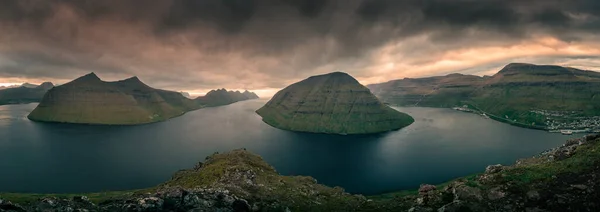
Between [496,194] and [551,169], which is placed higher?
[551,169]

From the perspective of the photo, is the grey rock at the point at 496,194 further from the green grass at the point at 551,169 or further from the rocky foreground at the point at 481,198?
the green grass at the point at 551,169

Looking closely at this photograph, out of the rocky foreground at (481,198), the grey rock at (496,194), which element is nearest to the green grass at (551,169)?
the rocky foreground at (481,198)

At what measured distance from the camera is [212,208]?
55.0m

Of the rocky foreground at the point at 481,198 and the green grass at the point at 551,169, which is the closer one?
the rocky foreground at the point at 481,198

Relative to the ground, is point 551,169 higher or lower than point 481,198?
higher

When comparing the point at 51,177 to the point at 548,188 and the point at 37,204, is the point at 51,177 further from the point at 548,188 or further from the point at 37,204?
the point at 548,188

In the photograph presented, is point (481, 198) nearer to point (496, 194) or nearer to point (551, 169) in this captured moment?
point (496, 194)

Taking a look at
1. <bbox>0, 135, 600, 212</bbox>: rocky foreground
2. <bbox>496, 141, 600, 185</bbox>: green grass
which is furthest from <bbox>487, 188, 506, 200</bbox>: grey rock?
<bbox>496, 141, 600, 185</bbox>: green grass

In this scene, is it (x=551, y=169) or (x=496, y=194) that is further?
(x=551, y=169)

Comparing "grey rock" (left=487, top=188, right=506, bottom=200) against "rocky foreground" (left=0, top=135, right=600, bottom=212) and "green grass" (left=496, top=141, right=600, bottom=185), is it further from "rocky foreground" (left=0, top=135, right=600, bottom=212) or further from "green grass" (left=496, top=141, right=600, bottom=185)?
"green grass" (left=496, top=141, right=600, bottom=185)

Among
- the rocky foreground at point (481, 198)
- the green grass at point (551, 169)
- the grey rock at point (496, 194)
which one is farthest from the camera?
the green grass at point (551, 169)

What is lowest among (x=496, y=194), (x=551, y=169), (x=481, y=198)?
(x=481, y=198)

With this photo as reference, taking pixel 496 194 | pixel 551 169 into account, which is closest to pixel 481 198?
pixel 496 194

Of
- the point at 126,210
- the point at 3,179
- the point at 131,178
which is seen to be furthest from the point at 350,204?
the point at 3,179
